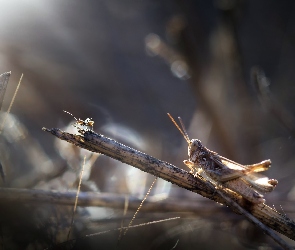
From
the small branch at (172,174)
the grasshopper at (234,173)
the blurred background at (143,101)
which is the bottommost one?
the small branch at (172,174)

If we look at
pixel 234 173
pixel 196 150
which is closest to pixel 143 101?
pixel 196 150

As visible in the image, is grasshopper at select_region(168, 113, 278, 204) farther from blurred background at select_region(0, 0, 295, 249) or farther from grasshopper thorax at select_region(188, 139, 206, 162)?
blurred background at select_region(0, 0, 295, 249)

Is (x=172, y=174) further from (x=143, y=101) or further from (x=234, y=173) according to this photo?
(x=143, y=101)

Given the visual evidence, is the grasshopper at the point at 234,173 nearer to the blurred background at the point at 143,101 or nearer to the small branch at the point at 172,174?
the small branch at the point at 172,174

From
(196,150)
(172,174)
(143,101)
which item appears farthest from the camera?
(143,101)

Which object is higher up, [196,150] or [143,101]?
[143,101]

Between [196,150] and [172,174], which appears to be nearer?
[172,174]

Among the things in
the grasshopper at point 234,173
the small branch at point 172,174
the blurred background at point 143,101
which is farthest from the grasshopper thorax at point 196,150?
the blurred background at point 143,101
